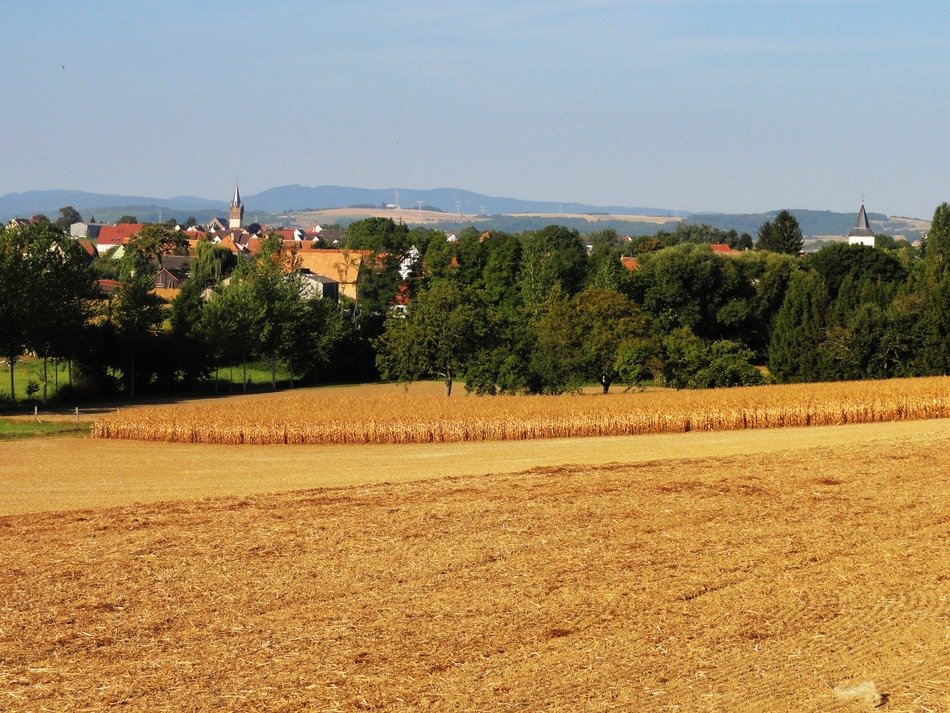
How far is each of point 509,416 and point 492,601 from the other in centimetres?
2469

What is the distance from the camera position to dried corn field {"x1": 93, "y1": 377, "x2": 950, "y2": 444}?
3909cm

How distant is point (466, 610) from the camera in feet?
49.2

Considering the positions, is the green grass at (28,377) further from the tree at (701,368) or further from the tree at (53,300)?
the tree at (701,368)

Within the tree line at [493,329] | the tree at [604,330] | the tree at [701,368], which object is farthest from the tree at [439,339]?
the tree at [701,368]

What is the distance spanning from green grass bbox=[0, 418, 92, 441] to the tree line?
10.6 meters

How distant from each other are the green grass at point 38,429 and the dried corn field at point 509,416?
2471 mm

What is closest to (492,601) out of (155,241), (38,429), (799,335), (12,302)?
(38,429)

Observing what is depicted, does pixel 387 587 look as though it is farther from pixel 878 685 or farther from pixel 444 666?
pixel 878 685

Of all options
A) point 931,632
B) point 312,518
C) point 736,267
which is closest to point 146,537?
point 312,518

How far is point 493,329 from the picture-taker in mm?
61406

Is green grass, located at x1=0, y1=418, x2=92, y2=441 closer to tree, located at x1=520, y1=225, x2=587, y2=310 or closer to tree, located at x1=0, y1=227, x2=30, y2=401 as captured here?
tree, located at x1=0, y1=227, x2=30, y2=401

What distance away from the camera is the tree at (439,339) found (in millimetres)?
60469

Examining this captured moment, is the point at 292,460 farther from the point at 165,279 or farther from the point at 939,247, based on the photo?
the point at 165,279

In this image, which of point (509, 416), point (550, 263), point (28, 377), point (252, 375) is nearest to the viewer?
point (509, 416)
